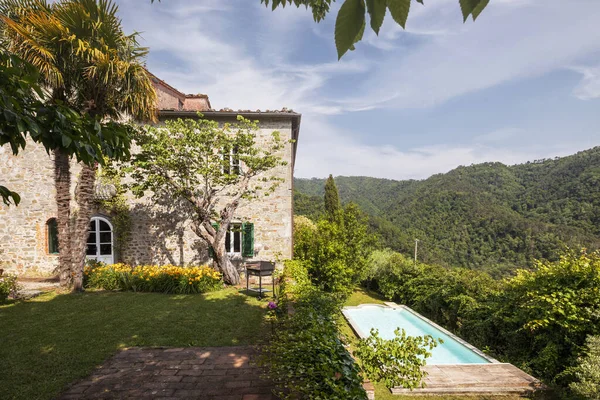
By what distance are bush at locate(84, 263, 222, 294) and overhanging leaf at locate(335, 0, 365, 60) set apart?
9501 millimetres

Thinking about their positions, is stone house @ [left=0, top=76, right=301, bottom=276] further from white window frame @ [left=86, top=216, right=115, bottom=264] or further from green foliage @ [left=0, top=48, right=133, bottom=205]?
green foliage @ [left=0, top=48, right=133, bottom=205]

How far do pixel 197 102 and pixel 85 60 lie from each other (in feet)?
26.1

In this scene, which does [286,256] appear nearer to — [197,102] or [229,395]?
[229,395]

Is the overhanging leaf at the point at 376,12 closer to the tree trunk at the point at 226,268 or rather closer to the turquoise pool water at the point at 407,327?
the turquoise pool water at the point at 407,327

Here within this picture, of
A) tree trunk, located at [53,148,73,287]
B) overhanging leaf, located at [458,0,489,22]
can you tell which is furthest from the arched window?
overhanging leaf, located at [458,0,489,22]

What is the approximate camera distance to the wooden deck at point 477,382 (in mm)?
5031

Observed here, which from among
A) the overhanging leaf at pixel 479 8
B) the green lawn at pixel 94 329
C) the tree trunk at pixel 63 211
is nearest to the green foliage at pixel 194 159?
the tree trunk at pixel 63 211

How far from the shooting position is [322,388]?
2.58 m

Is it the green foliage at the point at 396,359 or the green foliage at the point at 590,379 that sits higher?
the green foliage at the point at 396,359

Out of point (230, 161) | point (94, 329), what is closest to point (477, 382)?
point (94, 329)

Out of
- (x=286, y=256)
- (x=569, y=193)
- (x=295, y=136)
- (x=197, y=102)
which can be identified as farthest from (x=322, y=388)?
(x=569, y=193)

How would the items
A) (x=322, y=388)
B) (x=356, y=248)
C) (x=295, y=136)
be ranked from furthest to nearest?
(x=295, y=136) < (x=356, y=248) < (x=322, y=388)

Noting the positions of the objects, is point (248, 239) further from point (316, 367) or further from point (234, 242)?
point (316, 367)

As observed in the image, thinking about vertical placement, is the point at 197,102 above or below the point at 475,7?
above
